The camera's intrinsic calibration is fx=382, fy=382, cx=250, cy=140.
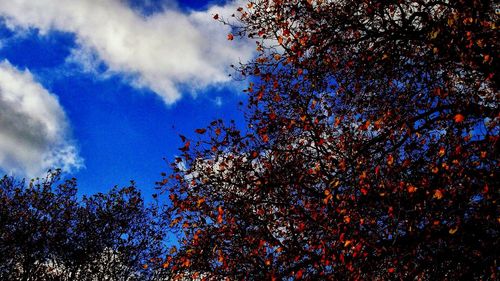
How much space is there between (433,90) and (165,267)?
389 inches

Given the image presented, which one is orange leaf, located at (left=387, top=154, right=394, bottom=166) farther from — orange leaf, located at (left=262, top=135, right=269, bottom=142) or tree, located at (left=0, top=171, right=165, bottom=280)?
tree, located at (left=0, top=171, right=165, bottom=280)

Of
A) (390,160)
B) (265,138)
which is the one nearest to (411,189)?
(390,160)

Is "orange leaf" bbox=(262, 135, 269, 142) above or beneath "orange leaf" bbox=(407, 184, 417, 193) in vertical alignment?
above

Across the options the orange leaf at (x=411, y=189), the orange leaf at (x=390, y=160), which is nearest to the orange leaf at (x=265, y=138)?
the orange leaf at (x=390, y=160)

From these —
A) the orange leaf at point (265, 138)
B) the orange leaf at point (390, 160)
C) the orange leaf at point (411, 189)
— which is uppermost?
the orange leaf at point (265, 138)

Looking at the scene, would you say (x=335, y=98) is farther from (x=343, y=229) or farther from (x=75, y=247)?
(x=75, y=247)

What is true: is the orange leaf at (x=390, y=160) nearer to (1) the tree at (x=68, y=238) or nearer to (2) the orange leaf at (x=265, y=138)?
(2) the orange leaf at (x=265, y=138)

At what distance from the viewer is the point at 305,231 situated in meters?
11.1

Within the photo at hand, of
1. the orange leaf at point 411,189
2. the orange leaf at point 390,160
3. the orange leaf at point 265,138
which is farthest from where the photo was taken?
the orange leaf at point 265,138

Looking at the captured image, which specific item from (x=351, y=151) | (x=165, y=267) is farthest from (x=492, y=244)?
(x=165, y=267)

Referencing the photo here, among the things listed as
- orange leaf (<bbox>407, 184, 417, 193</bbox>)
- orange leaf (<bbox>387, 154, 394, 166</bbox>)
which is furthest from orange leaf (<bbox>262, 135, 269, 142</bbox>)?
orange leaf (<bbox>407, 184, 417, 193</bbox>)

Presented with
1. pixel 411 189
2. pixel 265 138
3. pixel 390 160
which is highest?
pixel 265 138

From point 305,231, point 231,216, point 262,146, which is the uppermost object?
point 262,146

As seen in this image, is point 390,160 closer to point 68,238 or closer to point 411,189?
point 411,189
